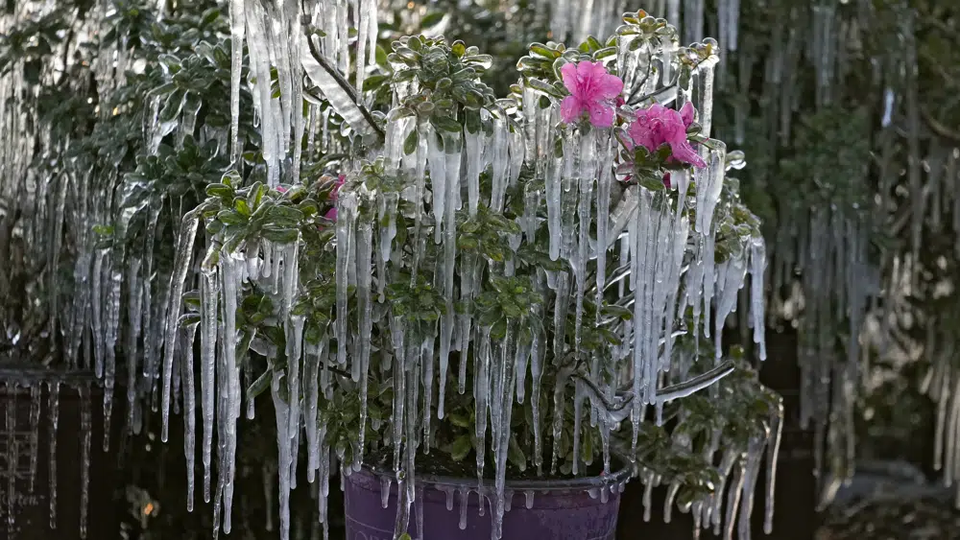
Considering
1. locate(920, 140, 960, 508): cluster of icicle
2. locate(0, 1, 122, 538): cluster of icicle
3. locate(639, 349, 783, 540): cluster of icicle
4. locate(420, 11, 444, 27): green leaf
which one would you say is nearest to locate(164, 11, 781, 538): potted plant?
locate(639, 349, 783, 540): cluster of icicle

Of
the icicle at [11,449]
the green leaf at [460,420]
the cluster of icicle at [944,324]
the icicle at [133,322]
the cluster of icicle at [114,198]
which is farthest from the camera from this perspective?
the cluster of icicle at [944,324]

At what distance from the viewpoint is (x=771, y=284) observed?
314 cm

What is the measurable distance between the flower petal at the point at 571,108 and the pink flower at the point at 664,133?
0.35ft

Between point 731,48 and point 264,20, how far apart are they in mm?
1593

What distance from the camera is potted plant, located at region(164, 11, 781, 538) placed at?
150 cm

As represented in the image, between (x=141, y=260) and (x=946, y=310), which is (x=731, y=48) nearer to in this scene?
(x=946, y=310)

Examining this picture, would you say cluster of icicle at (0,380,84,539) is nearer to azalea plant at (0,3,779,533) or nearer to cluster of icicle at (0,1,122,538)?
cluster of icicle at (0,1,122,538)

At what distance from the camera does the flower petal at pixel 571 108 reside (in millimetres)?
1508

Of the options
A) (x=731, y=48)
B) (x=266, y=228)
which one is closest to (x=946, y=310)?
(x=731, y=48)

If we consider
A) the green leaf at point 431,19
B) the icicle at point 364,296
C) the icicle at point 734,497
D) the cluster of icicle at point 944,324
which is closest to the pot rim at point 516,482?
the icicle at point 364,296

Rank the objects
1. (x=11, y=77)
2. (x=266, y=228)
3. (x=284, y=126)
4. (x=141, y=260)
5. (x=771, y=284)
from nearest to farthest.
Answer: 1. (x=266, y=228)
2. (x=284, y=126)
3. (x=141, y=260)
4. (x=11, y=77)
5. (x=771, y=284)

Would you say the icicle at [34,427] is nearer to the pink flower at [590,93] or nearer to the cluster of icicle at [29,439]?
the cluster of icicle at [29,439]

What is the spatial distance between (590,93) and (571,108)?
3 centimetres

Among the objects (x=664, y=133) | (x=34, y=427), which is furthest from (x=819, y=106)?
(x=34, y=427)
